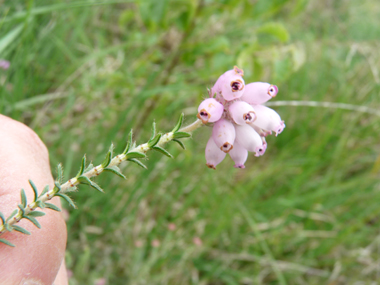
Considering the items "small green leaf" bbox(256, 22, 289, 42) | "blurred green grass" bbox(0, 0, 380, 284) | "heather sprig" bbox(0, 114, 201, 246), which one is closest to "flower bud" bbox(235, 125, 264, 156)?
"heather sprig" bbox(0, 114, 201, 246)

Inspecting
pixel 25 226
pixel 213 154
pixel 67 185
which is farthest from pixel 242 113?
pixel 25 226

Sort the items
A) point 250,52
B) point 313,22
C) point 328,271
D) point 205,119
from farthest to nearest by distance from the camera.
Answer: point 313,22
point 328,271
point 250,52
point 205,119

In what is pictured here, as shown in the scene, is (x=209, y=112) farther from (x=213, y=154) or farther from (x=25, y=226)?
(x=25, y=226)

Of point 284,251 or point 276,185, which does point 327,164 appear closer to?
point 276,185

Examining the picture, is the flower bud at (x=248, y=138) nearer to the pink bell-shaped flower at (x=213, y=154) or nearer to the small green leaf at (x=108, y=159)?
the pink bell-shaped flower at (x=213, y=154)

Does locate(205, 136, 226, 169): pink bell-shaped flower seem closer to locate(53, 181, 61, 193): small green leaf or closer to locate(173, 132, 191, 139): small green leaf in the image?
locate(173, 132, 191, 139): small green leaf

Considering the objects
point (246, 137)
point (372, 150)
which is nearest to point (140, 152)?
point (246, 137)
